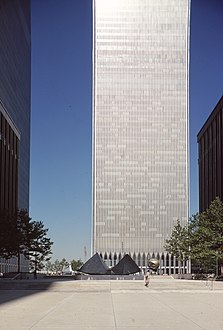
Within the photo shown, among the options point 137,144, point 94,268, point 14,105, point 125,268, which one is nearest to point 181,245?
point 125,268

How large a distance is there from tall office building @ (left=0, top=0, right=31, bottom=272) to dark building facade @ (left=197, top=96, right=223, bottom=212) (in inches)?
1492

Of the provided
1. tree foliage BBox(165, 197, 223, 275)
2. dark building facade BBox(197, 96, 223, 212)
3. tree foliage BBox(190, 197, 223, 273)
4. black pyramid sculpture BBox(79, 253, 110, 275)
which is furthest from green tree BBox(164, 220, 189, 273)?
dark building facade BBox(197, 96, 223, 212)

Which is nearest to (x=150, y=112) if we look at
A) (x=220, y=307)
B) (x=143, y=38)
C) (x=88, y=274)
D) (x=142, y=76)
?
(x=142, y=76)

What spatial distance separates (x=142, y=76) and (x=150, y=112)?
35.3 feet

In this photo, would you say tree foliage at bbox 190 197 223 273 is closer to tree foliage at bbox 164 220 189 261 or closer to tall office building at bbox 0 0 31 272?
tree foliage at bbox 164 220 189 261

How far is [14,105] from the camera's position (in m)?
141

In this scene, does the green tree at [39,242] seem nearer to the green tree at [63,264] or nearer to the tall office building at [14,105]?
the tall office building at [14,105]

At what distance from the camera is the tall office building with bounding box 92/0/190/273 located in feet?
526

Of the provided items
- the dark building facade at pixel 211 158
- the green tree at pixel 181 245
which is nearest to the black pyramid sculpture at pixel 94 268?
the green tree at pixel 181 245

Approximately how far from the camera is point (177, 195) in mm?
161875

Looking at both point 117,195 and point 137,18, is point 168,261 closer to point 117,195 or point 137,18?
point 117,195

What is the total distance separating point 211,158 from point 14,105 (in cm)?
4849

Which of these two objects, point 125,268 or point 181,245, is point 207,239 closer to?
point 181,245

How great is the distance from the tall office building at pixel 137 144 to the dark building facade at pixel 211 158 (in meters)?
22.6
